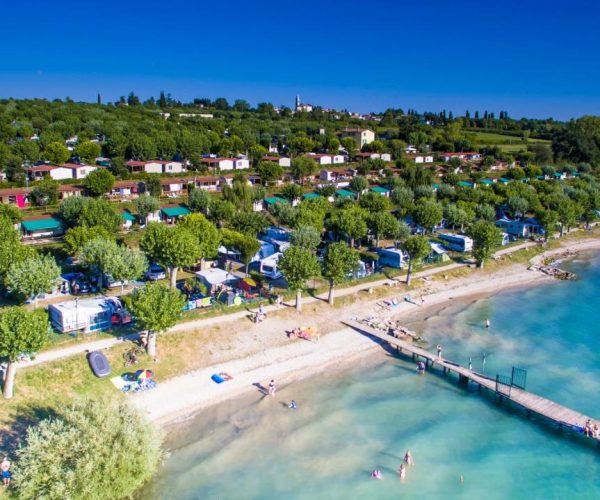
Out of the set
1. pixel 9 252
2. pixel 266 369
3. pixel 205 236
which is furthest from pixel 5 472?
pixel 205 236

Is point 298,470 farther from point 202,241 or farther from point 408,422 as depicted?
point 202,241

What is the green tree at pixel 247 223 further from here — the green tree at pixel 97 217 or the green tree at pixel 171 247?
the green tree at pixel 171 247

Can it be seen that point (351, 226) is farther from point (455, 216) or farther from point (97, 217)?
point (97, 217)

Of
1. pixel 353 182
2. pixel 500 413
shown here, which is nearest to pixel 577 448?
pixel 500 413

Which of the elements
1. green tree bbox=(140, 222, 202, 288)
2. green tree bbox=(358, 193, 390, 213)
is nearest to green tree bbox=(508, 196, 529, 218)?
green tree bbox=(358, 193, 390, 213)

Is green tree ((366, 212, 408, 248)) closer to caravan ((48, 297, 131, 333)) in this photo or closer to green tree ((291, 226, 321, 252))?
green tree ((291, 226, 321, 252))
